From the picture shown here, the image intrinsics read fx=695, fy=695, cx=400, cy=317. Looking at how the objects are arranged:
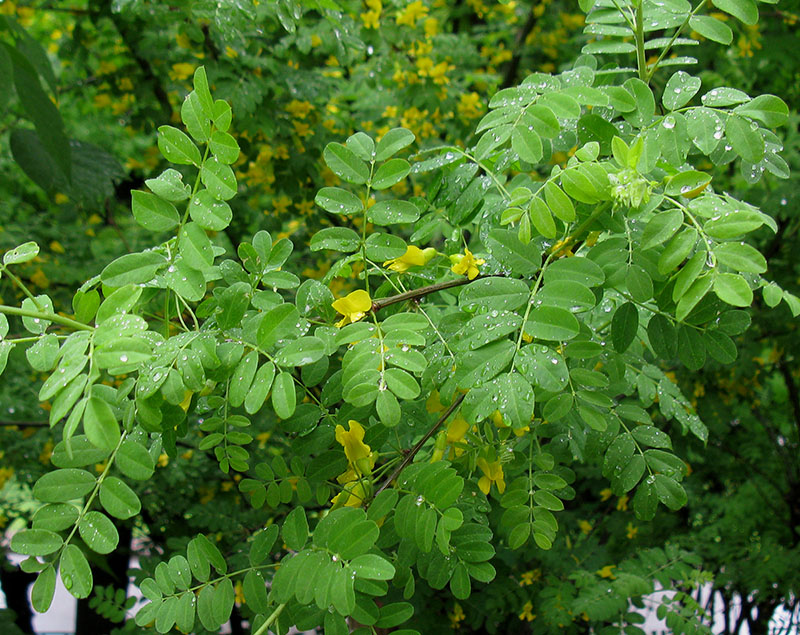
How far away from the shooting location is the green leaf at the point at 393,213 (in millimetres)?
919

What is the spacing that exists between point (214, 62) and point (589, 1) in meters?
1.25

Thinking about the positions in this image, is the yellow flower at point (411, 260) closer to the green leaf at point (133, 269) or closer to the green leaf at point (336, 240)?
the green leaf at point (336, 240)

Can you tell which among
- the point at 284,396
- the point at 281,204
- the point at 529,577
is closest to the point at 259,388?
the point at 284,396

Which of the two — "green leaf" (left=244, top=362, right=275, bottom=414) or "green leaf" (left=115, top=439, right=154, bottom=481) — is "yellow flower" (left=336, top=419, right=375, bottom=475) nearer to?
"green leaf" (left=244, top=362, right=275, bottom=414)

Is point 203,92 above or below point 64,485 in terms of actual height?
above

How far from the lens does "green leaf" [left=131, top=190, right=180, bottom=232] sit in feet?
2.79

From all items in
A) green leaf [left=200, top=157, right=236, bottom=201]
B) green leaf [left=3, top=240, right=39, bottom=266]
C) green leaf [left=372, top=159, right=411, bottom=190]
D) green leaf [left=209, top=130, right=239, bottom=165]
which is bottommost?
green leaf [left=372, top=159, right=411, bottom=190]

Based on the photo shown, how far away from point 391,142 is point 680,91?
0.40 meters

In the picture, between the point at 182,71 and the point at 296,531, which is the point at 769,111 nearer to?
the point at 296,531

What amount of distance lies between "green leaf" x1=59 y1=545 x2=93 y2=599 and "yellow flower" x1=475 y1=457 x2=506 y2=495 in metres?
0.49

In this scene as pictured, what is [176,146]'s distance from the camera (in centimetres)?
84

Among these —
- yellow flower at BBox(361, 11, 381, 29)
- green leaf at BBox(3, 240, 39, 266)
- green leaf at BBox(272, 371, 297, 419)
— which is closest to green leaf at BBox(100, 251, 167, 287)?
green leaf at BBox(3, 240, 39, 266)

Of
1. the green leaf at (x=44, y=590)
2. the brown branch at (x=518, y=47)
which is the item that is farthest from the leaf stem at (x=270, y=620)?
the brown branch at (x=518, y=47)

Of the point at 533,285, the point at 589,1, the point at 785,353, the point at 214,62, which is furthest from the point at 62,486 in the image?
the point at 785,353
